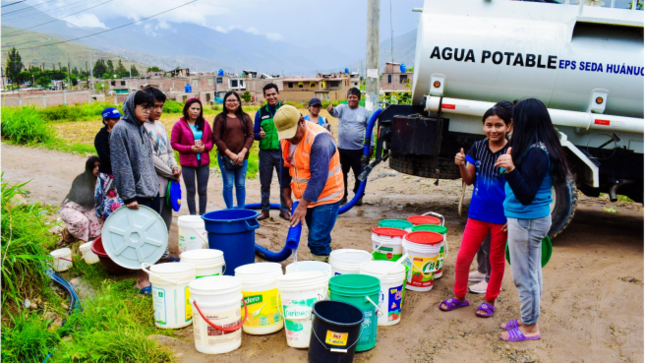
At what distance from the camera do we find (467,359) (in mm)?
3105

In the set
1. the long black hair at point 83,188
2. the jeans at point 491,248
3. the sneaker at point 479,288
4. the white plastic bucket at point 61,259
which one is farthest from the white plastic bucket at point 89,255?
the sneaker at point 479,288

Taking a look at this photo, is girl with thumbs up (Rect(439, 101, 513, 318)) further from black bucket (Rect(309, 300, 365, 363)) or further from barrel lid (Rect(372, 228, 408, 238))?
black bucket (Rect(309, 300, 365, 363))

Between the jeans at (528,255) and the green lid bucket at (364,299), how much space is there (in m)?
0.94

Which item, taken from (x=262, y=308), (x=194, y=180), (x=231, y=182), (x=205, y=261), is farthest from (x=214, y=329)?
(x=231, y=182)

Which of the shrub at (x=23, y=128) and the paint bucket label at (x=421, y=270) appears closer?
the paint bucket label at (x=421, y=270)

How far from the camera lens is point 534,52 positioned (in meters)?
5.15

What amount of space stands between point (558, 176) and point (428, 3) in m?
3.35

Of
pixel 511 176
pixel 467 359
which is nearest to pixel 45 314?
pixel 467 359

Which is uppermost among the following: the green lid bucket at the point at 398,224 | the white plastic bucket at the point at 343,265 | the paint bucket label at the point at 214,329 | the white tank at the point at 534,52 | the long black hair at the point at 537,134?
the white tank at the point at 534,52

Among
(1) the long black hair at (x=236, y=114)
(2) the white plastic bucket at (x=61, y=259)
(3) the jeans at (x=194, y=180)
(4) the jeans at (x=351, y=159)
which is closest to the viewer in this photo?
(2) the white plastic bucket at (x=61, y=259)

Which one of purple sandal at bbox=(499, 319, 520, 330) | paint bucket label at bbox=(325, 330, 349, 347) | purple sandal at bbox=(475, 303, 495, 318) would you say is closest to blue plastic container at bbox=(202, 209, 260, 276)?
paint bucket label at bbox=(325, 330, 349, 347)

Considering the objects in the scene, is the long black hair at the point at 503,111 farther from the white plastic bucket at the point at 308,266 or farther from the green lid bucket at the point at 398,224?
the green lid bucket at the point at 398,224

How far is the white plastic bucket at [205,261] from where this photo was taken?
11.6ft

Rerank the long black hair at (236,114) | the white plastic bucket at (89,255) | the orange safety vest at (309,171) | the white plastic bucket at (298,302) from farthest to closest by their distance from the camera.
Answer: the long black hair at (236,114), the white plastic bucket at (89,255), the orange safety vest at (309,171), the white plastic bucket at (298,302)
